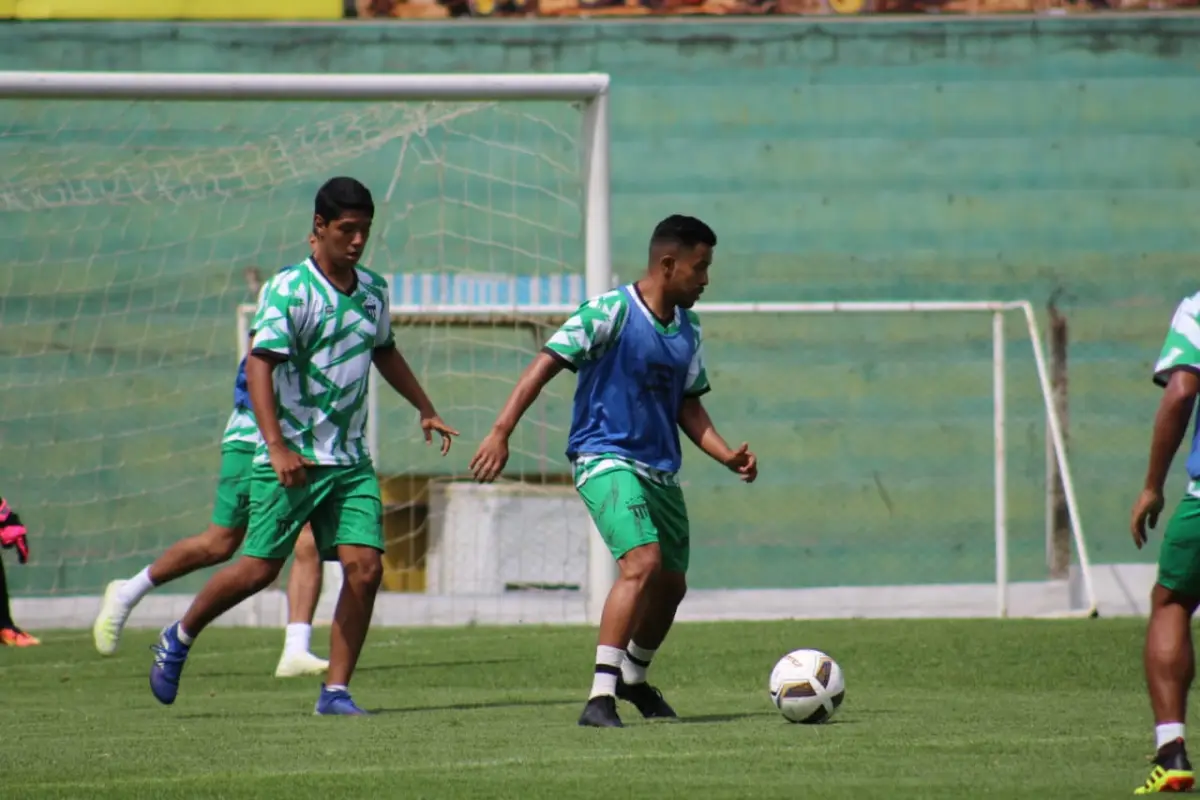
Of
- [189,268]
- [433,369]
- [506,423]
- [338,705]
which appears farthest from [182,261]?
[506,423]

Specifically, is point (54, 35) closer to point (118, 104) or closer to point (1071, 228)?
point (118, 104)

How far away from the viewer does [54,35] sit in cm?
1755

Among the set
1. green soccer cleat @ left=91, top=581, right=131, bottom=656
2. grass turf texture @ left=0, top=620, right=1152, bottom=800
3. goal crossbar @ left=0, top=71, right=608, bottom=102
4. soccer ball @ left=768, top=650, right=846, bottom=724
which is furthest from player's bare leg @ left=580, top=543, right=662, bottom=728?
goal crossbar @ left=0, top=71, right=608, bottom=102

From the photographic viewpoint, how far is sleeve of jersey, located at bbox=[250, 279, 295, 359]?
7969 mm

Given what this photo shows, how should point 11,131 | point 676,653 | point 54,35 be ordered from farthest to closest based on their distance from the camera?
1. point 54,35
2. point 11,131
3. point 676,653

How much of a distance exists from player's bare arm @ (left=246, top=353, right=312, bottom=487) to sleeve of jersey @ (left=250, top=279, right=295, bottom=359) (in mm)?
32

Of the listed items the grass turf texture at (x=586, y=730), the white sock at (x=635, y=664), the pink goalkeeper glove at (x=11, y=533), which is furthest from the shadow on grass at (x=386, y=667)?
the white sock at (x=635, y=664)

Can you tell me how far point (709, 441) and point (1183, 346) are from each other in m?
2.67

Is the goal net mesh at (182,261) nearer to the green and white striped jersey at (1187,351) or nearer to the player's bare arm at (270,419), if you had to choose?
the player's bare arm at (270,419)

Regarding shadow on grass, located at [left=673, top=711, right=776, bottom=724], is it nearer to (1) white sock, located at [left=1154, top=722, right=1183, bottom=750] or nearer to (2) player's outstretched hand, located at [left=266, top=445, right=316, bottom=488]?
(2) player's outstretched hand, located at [left=266, top=445, right=316, bottom=488]

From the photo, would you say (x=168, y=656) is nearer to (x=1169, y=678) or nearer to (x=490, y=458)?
(x=490, y=458)

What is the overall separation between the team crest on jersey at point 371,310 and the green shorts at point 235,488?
2.01 meters

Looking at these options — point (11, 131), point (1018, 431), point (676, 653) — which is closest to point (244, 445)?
point (676, 653)

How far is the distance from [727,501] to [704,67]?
392 centimetres
